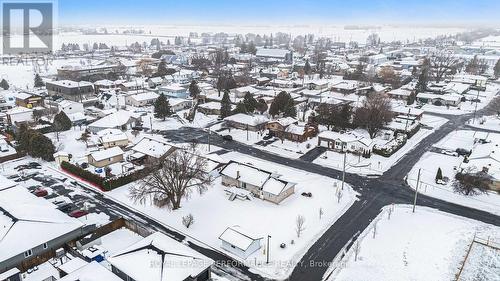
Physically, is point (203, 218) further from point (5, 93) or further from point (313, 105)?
point (5, 93)

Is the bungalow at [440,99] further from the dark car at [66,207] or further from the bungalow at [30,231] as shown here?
the bungalow at [30,231]

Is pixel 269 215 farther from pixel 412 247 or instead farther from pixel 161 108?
pixel 161 108

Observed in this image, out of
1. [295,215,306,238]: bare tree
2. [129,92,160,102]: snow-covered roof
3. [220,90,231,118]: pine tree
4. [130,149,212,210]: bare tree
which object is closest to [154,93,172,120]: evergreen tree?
[220,90,231,118]: pine tree

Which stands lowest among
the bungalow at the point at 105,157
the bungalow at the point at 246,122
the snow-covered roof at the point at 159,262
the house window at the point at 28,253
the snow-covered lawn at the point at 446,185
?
the house window at the point at 28,253

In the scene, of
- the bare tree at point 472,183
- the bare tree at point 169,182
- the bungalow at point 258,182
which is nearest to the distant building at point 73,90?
the bare tree at point 169,182

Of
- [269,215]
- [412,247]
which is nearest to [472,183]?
[412,247]

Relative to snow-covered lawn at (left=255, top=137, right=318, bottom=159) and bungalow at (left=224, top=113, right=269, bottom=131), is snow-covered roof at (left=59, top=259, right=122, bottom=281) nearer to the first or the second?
snow-covered lawn at (left=255, top=137, right=318, bottom=159)
